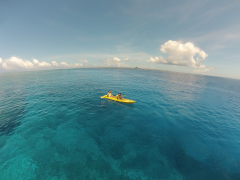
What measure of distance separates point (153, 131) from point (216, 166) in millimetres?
7906

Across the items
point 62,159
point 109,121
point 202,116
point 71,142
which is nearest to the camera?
point 62,159

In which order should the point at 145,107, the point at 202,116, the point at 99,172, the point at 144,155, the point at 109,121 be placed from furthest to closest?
1. the point at 145,107
2. the point at 202,116
3. the point at 109,121
4. the point at 144,155
5. the point at 99,172

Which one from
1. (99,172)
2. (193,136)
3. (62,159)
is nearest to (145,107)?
(193,136)

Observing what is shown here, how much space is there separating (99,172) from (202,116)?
25.9 m

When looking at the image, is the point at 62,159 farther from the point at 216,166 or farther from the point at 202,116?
the point at 202,116

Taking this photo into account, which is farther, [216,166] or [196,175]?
[216,166]

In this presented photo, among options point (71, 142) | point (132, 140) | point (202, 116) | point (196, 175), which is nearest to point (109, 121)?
point (132, 140)

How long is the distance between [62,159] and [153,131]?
13783 mm

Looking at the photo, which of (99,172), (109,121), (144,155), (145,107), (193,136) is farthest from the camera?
(145,107)

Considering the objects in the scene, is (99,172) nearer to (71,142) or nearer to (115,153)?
(115,153)

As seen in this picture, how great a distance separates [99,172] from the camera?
9.80 m

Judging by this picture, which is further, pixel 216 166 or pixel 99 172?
pixel 216 166

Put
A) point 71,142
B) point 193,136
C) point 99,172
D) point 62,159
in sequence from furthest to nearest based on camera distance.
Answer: point 193,136, point 71,142, point 62,159, point 99,172

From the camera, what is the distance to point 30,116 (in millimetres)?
19031
